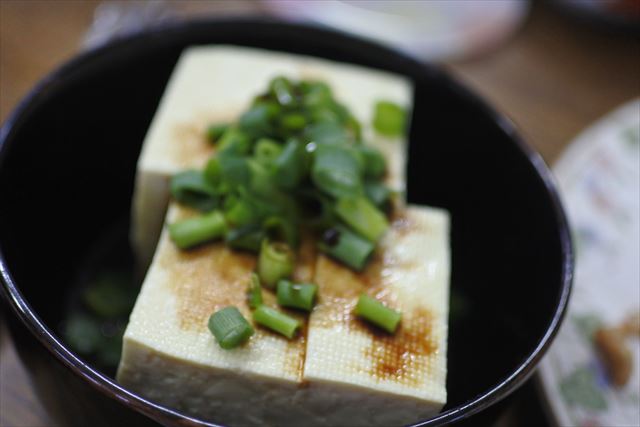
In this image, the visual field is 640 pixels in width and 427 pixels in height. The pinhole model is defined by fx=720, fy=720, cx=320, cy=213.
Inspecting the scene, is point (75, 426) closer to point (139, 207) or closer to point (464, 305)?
point (139, 207)

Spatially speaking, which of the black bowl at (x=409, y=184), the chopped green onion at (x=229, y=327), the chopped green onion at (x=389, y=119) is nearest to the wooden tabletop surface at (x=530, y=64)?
the black bowl at (x=409, y=184)

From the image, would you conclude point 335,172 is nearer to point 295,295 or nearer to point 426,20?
point 295,295

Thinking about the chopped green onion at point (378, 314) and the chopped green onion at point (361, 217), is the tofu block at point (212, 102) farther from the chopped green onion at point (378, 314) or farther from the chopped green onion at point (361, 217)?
the chopped green onion at point (378, 314)

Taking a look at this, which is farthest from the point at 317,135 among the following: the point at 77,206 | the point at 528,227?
the point at 77,206

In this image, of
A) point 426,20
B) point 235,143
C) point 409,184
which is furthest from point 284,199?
point 426,20

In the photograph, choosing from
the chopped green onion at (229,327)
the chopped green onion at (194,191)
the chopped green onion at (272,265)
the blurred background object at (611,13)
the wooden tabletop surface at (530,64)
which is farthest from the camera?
the blurred background object at (611,13)

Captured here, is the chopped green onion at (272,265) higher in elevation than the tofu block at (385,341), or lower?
higher

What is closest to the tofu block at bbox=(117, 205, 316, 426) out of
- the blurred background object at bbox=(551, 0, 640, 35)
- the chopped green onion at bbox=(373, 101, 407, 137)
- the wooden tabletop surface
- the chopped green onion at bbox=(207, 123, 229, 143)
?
the chopped green onion at bbox=(207, 123, 229, 143)
